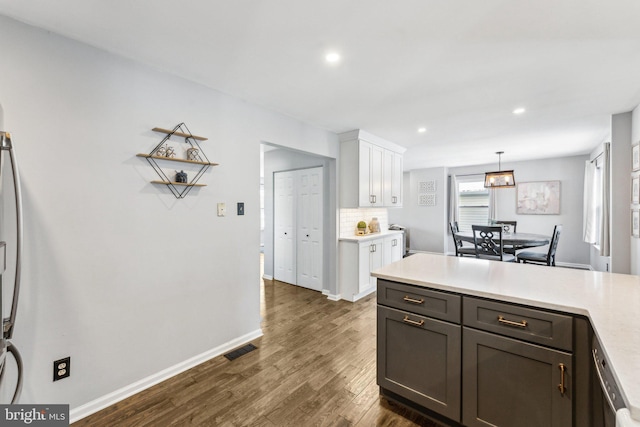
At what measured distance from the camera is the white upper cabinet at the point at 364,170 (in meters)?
4.07

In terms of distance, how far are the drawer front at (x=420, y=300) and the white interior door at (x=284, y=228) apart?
3.03 meters

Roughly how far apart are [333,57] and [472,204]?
6897 millimetres

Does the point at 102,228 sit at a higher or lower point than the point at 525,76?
lower

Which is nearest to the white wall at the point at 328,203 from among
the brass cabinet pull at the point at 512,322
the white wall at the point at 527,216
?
the brass cabinet pull at the point at 512,322

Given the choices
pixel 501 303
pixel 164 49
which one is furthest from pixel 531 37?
pixel 164 49

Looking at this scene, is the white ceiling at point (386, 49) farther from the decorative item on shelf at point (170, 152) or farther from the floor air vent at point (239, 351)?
the floor air vent at point (239, 351)

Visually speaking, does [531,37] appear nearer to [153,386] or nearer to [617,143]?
[617,143]

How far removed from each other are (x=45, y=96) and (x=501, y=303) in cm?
296

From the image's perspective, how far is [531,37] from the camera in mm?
1848

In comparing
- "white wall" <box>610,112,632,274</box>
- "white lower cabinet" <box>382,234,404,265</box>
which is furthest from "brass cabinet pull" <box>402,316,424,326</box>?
"white wall" <box>610,112,632,274</box>

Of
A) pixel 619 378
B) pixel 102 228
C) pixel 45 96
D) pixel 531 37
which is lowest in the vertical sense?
pixel 619 378

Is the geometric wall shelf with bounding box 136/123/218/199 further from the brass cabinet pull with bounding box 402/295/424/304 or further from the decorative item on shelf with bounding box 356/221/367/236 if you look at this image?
the decorative item on shelf with bounding box 356/221/367/236

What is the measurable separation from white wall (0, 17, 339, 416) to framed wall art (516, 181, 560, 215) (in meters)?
6.86

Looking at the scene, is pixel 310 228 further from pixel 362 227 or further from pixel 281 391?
pixel 281 391
